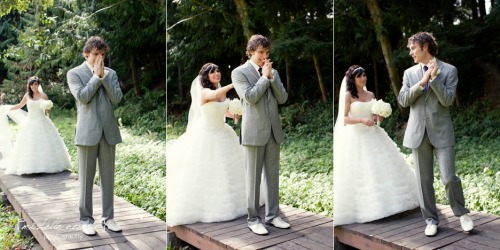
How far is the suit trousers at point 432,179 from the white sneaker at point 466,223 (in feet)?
0.11

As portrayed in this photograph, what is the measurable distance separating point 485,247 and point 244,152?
1.60 meters

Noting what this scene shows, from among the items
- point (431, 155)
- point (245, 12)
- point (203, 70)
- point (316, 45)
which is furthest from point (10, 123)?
point (431, 155)

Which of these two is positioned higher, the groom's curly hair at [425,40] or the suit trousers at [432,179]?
the groom's curly hair at [425,40]

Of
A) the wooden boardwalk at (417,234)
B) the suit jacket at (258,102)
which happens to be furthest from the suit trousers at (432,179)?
the suit jacket at (258,102)

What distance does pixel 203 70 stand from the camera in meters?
3.02

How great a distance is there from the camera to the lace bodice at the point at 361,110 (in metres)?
3.14

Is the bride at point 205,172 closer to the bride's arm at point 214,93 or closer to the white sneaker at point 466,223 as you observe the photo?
the bride's arm at point 214,93

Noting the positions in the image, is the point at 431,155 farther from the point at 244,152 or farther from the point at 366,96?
the point at 244,152

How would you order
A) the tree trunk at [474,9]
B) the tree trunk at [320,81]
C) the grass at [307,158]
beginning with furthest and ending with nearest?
the tree trunk at [474,9] < the grass at [307,158] < the tree trunk at [320,81]

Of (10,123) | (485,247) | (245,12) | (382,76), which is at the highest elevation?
(245,12)

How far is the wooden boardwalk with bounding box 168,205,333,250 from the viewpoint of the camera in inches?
117

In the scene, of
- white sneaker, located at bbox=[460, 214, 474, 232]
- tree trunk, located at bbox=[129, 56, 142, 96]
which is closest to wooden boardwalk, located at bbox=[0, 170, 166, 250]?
tree trunk, located at bbox=[129, 56, 142, 96]

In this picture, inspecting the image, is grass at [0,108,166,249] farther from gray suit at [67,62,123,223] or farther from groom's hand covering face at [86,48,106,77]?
groom's hand covering face at [86,48,106,77]

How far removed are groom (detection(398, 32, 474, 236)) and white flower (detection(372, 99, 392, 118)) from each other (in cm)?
10
